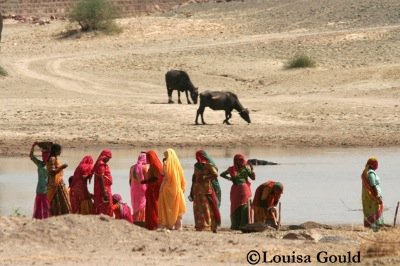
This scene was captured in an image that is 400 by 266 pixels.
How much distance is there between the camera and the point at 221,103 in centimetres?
2792

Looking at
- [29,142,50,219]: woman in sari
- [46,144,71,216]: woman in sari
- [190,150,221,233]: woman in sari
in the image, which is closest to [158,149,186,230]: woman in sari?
[190,150,221,233]: woman in sari

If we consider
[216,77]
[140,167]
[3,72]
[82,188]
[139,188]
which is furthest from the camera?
[216,77]

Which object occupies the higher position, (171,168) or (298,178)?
(298,178)

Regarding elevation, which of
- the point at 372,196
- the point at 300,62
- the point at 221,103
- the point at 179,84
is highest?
the point at 300,62

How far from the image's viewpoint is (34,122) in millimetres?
27609

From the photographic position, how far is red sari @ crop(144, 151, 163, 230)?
50.3 feet

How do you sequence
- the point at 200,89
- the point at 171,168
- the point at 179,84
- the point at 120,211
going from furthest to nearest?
the point at 200,89 < the point at 179,84 < the point at 120,211 < the point at 171,168

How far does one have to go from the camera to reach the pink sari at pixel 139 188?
623 inches

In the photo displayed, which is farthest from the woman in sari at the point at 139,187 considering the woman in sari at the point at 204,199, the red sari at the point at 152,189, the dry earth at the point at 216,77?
the dry earth at the point at 216,77

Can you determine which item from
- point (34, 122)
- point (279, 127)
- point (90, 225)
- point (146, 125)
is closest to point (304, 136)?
point (279, 127)

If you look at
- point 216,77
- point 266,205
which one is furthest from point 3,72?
point 266,205

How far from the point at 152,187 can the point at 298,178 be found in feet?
21.4

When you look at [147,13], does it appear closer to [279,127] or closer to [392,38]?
[392,38]

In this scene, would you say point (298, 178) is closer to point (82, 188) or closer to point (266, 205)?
point (266, 205)
